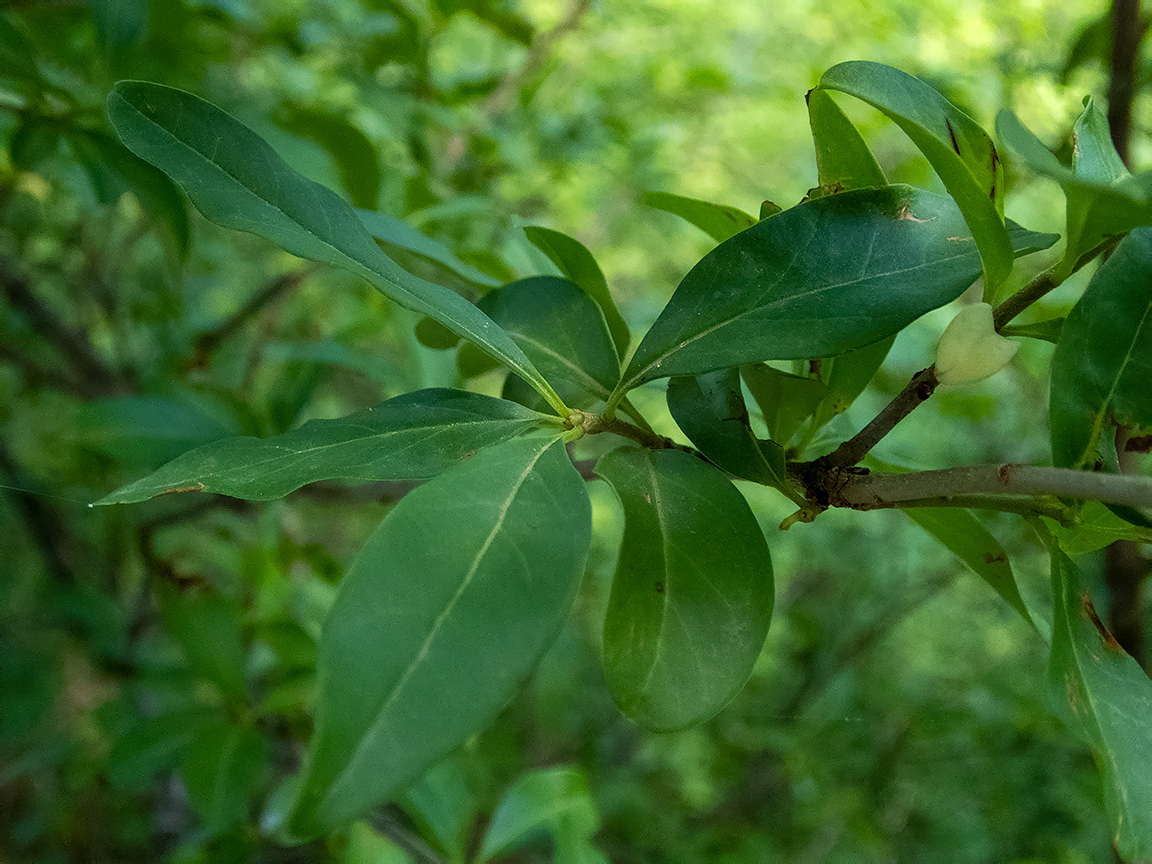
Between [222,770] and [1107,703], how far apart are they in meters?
0.70

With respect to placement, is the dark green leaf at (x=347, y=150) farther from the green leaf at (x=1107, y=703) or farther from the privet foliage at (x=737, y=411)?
the green leaf at (x=1107, y=703)

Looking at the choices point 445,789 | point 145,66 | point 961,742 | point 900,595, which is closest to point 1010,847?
point 961,742

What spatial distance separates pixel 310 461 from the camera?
0.29 meters

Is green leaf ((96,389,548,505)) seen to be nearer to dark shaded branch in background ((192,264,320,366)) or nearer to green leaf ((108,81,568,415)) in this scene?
green leaf ((108,81,568,415))

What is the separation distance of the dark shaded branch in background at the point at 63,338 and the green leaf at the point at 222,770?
0.52 meters

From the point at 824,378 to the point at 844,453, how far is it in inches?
2.7

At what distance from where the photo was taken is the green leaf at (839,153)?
0.33 meters

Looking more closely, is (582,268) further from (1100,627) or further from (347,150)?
(347,150)

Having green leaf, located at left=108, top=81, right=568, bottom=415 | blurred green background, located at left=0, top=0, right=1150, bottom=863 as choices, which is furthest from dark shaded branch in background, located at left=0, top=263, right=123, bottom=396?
green leaf, located at left=108, top=81, right=568, bottom=415

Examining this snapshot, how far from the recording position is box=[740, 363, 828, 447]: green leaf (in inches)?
13.8

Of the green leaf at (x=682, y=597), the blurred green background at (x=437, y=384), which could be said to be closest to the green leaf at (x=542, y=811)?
the blurred green background at (x=437, y=384)

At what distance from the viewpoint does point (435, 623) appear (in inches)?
8.7

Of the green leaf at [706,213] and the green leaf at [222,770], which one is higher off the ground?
the green leaf at [706,213]

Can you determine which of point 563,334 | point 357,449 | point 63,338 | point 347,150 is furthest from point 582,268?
point 63,338
